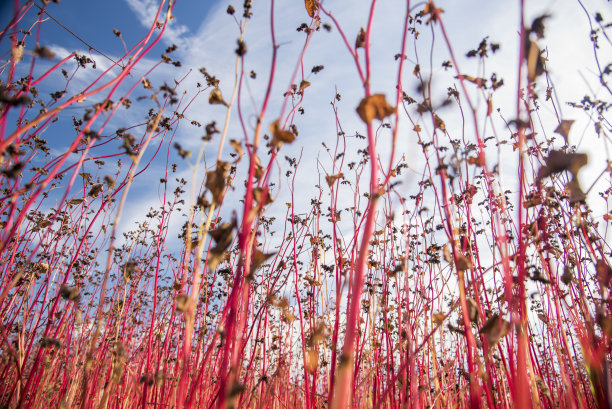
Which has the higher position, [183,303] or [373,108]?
[373,108]

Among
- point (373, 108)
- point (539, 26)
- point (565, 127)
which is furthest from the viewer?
point (565, 127)

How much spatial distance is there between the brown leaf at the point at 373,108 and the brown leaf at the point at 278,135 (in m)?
0.19

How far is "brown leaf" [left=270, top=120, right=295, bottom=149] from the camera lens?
0.78 m

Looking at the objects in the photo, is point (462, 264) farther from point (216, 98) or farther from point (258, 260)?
point (216, 98)

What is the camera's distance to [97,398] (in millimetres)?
3355

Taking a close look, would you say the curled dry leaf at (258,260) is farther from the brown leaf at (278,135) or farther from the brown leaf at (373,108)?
the brown leaf at (373,108)

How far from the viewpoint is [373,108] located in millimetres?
721

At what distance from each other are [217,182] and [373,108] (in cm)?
42

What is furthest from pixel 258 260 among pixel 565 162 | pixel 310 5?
pixel 310 5

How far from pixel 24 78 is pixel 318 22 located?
1.88 meters

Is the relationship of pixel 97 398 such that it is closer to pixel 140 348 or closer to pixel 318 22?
pixel 140 348

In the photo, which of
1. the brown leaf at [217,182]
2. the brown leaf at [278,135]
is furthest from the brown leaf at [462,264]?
the brown leaf at [217,182]

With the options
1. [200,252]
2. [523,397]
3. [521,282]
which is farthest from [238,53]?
[523,397]

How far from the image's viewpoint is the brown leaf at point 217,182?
0.75 meters
